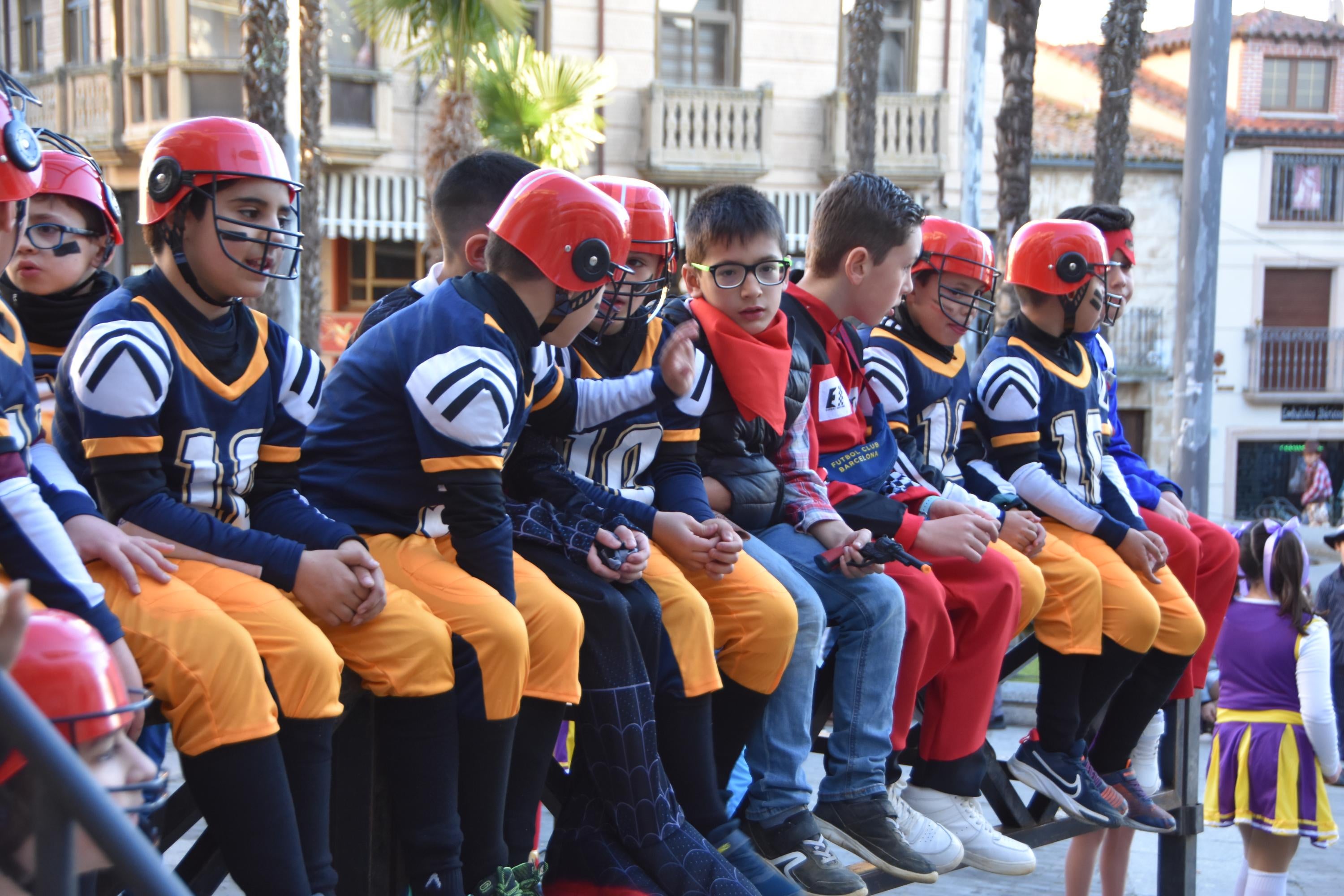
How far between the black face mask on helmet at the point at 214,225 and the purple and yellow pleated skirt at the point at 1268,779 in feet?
16.1

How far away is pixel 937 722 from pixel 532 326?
6.31ft

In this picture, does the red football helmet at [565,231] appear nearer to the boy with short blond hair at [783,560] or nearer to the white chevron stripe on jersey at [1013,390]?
the boy with short blond hair at [783,560]

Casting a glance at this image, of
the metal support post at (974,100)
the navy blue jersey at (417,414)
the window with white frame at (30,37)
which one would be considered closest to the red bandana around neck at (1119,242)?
the navy blue jersey at (417,414)

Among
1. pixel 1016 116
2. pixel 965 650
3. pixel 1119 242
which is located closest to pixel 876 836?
pixel 965 650

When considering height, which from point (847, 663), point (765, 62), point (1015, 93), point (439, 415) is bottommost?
point (847, 663)

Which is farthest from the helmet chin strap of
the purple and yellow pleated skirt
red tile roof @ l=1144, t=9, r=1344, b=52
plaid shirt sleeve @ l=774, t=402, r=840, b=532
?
red tile roof @ l=1144, t=9, r=1344, b=52

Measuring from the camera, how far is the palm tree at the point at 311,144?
11.1m

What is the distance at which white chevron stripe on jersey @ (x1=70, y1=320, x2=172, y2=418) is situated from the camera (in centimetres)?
264

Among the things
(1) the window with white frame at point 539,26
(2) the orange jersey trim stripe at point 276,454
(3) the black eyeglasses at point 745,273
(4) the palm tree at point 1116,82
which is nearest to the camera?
(2) the orange jersey trim stripe at point 276,454

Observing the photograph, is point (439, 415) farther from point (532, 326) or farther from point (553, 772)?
point (553, 772)

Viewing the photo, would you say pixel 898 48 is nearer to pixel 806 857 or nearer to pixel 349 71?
pixel 349 71

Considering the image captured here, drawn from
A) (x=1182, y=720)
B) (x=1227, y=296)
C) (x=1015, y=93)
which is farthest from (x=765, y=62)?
(x=1182, y=720)

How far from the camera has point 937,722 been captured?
4047 mm

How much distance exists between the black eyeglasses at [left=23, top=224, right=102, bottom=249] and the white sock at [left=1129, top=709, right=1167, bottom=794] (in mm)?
4346
